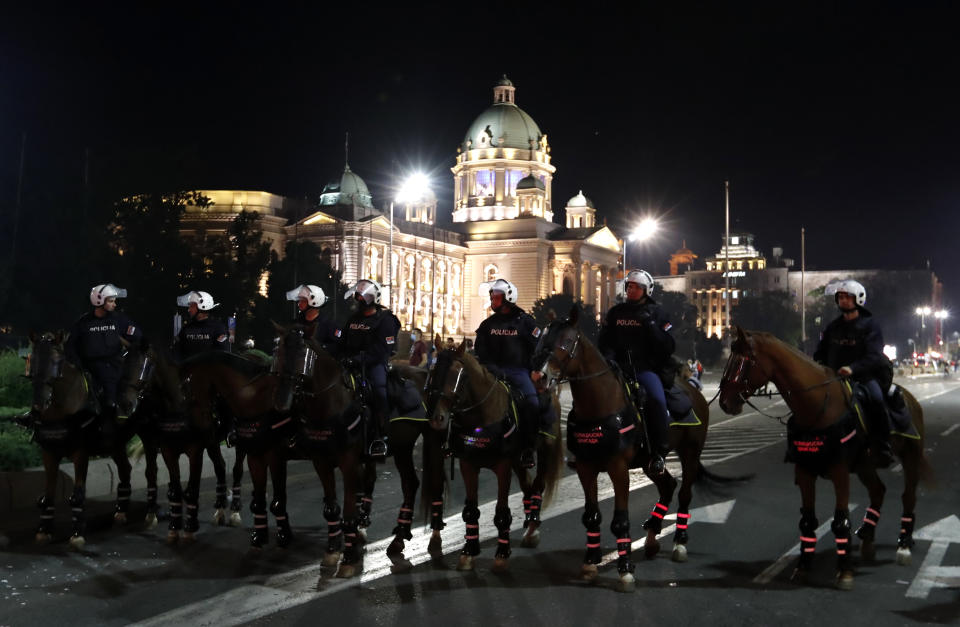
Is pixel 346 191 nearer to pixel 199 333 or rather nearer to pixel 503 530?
pixel 199 333

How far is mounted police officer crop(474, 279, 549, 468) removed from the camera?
30.8ft

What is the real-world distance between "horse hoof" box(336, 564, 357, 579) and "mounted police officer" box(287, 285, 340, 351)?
2.32m

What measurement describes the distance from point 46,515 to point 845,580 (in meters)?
7.39

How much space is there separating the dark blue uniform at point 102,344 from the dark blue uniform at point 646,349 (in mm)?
4965

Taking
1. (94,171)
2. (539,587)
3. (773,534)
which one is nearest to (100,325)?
(539,587)

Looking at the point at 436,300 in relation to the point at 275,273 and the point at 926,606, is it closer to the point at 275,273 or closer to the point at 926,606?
the point at 275,273

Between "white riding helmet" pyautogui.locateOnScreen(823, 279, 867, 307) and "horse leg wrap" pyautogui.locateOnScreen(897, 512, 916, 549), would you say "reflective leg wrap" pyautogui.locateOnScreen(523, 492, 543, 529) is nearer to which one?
"horse leg wrap" pyautogui.locateOnScreen(897, 512, 916, 549)

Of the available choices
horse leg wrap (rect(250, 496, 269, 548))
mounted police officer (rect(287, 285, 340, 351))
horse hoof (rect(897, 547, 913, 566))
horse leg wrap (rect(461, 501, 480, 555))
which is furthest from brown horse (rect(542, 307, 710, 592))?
horse leg wrap (rect(250, 496, 269, 548))

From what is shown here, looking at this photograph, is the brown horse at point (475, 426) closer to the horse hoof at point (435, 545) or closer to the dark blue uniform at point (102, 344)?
the horse hoof at point (435, 545)

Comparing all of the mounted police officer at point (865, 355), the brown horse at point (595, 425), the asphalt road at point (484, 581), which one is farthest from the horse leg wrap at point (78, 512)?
the mounted police officer at point (865, 355)

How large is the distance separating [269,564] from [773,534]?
510cm

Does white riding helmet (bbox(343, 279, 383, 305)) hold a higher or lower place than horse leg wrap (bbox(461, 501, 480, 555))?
higher

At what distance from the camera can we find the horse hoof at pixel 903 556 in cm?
909

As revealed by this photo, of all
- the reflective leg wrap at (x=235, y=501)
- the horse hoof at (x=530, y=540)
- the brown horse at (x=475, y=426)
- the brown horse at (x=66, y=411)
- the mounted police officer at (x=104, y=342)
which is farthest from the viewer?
the reflective leg wrap at (x=235, y=501)
